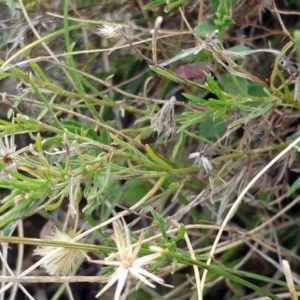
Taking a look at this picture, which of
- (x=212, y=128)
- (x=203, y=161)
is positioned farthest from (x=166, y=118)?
(x=212, y=128)

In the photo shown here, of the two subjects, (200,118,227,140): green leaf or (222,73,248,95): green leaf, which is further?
(200,118,227,140): green leaf

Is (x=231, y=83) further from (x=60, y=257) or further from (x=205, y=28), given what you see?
(x=60, y=257)

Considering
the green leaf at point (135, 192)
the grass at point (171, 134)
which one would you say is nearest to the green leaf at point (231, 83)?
the grass at point (171, 134)

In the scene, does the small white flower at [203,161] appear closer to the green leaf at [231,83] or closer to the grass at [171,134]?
the grass at [171,134]

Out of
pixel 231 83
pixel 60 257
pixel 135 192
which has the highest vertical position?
pixel 231 83

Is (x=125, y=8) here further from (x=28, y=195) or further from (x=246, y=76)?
(x=28, y=195)

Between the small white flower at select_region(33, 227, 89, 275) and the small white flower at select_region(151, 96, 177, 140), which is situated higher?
the small white flower at select_region(151, 96, 177, 140)

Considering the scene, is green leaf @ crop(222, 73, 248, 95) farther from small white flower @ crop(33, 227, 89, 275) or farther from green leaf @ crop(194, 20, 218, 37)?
small white flower @ crop(33, 227, 89, 275)

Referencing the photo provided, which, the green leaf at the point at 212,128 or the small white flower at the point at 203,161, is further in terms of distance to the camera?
the green leaf at the point at 212,128

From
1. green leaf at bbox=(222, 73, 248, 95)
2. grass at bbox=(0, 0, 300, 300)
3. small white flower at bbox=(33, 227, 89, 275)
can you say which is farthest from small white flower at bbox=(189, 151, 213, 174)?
small white flower at bbox=(33, 227, 89, 275)
